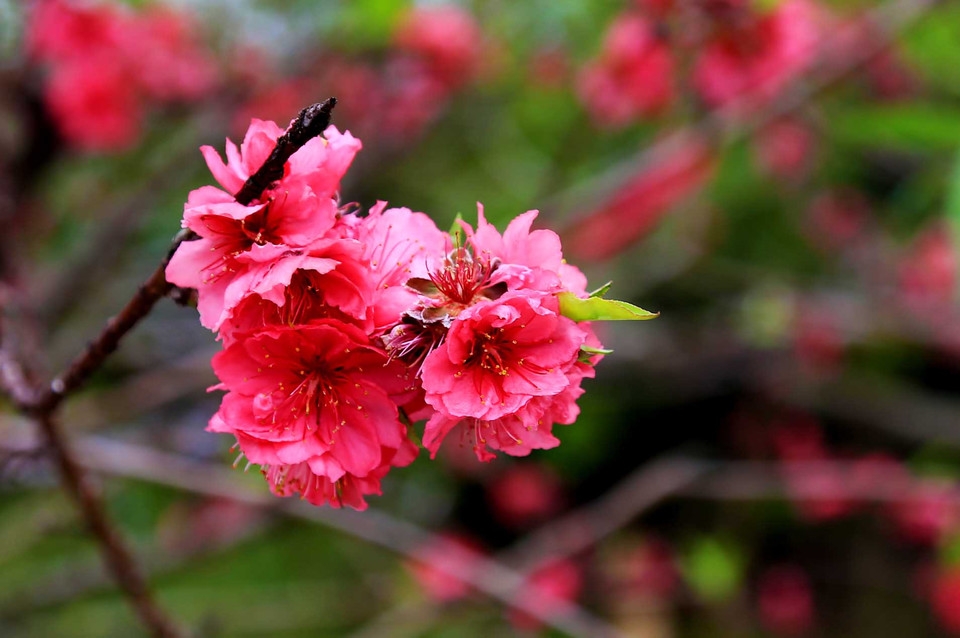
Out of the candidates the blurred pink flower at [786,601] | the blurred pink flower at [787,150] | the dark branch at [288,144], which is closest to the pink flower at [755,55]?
the blurred pink flower at [787,150]

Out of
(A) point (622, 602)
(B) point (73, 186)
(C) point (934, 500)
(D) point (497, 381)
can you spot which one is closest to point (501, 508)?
(A) point (622, 602)

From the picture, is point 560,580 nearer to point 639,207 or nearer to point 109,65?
point 639,207

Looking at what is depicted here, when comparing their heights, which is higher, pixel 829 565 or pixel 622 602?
pixel 829 565

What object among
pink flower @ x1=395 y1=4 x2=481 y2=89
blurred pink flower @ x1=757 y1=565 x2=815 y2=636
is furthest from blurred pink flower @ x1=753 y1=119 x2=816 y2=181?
blurred pink flower @ x1=757 y1=565 x2=815 y2=636

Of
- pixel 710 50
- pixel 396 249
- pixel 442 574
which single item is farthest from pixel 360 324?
pixel 442 574

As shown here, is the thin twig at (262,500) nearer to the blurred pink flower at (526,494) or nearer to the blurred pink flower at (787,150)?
the blurred pink flower at (526,494)

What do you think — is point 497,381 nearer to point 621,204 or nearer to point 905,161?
point 621,204
